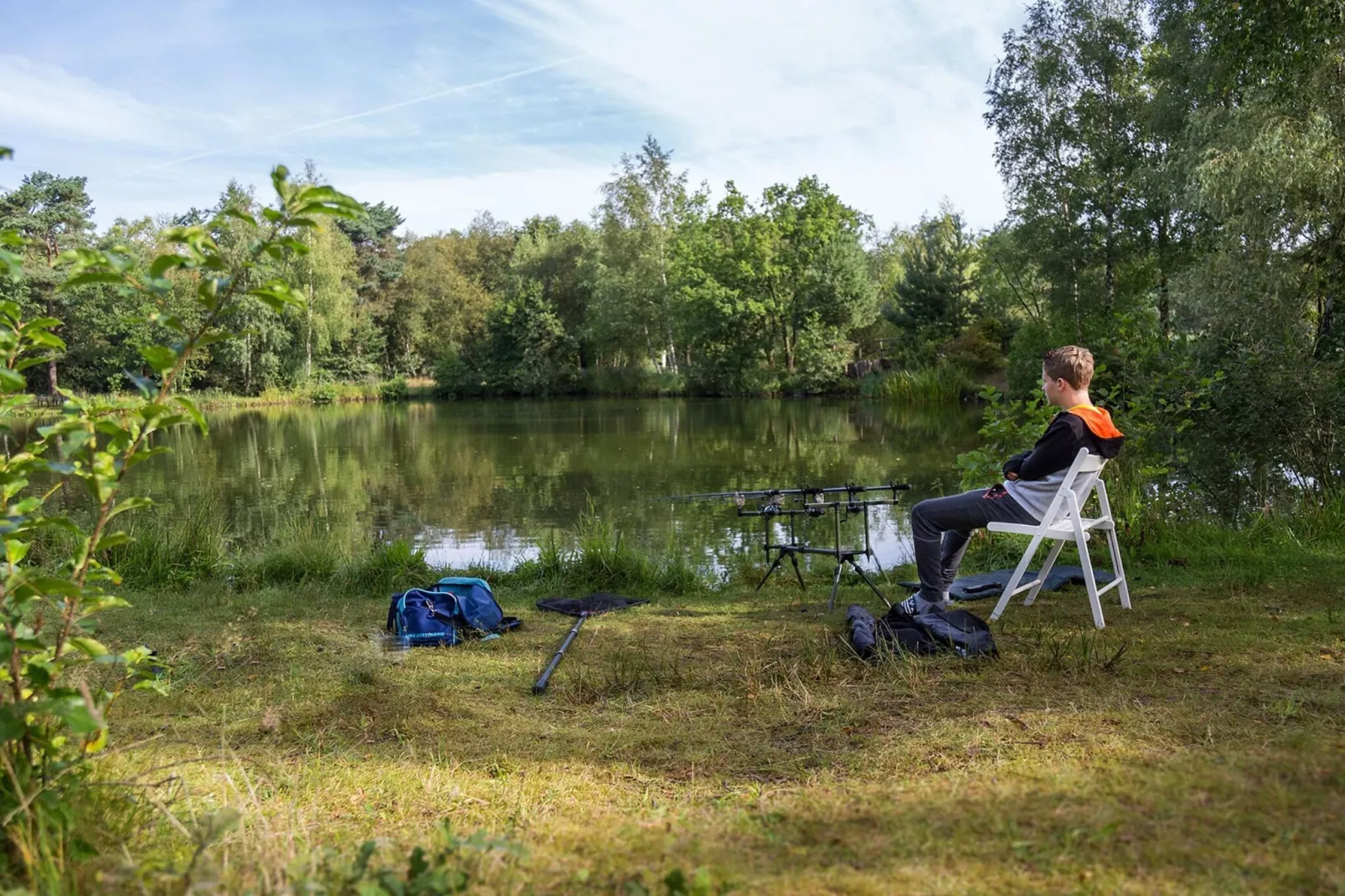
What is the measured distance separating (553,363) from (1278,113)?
109 feet

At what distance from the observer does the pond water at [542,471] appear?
32.1ft

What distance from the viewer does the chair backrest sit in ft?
13.5

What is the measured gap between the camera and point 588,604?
5.31 metres

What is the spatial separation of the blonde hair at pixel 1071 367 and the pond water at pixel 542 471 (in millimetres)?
3354

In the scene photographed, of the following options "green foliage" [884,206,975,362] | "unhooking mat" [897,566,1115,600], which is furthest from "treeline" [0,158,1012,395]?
"unhooking mat" [897,566,1115,600]

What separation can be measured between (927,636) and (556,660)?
1559 mm

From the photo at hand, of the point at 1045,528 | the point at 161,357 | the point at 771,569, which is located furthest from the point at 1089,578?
the point at 161,357

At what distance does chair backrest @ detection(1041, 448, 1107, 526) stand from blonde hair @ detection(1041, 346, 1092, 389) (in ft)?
1.23

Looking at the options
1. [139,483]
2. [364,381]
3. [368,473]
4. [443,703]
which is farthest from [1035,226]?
[364,381]

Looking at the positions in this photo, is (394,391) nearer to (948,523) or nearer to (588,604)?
(588,604)

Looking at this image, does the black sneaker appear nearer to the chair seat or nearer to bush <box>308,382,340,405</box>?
the chair seat

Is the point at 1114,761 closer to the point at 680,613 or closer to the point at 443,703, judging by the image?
the point at 443,703

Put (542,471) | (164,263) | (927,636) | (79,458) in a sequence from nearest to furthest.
Answer: (164,263), (79,458), (927,636), (542,471)

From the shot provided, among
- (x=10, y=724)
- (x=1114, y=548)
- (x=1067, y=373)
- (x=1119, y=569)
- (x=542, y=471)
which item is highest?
(x=1067, y=373)
